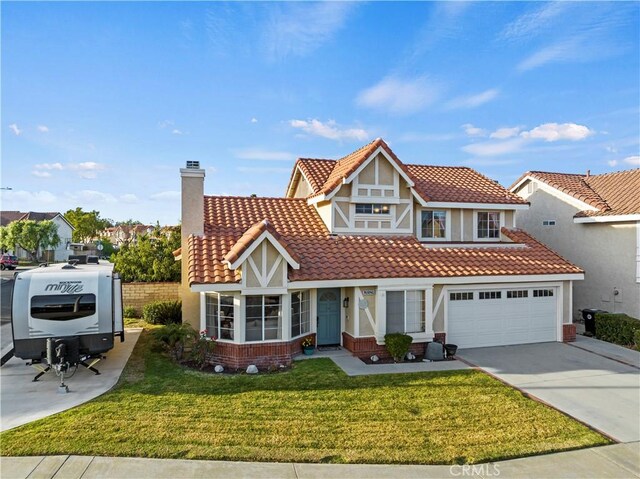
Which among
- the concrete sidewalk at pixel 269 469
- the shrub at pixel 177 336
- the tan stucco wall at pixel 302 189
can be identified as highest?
the tan stucco wall at pixel 302 189

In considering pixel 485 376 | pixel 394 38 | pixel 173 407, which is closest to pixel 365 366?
pixel 485 376

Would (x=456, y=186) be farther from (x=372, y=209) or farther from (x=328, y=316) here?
(x=328, y=316)

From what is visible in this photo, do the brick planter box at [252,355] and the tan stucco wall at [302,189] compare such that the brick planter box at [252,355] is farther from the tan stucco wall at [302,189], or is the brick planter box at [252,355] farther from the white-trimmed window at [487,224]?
the white-trimmed window at [487,224]

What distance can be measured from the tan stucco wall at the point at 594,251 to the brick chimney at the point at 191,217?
18.6 m

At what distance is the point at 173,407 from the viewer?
9.58 m

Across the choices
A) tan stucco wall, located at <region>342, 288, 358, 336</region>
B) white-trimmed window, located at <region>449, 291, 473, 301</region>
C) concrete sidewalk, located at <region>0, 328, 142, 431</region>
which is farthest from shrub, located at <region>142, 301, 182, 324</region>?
white-trimmed window, located at <region>449, 291, 473, 301</region>

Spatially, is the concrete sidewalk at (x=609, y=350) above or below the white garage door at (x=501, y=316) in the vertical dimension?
below

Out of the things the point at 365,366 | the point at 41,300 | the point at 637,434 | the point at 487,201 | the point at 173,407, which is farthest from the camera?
the point at 487,201

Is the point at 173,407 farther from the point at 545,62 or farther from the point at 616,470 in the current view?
the point at 545,62

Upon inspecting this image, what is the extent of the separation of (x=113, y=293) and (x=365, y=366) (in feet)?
28.1

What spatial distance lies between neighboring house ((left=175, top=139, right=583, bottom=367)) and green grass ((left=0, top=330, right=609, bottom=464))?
8.40ft

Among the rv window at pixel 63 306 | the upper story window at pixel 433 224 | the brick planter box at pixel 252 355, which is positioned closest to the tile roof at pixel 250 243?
the brick planter box at pixel 252 355

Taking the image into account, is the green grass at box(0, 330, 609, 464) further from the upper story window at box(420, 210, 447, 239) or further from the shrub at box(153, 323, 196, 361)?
the upper story window at box(420, 210, 447, 239)

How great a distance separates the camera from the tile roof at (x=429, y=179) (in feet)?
54.2
